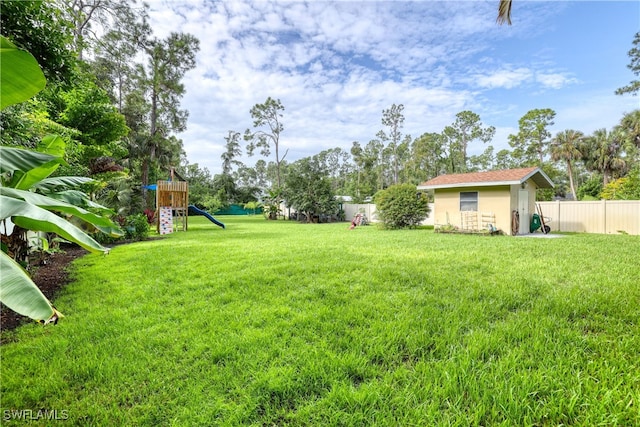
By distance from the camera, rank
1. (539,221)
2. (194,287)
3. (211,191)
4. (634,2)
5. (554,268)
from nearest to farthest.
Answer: (194,287), (554,268), (634,2), (539,221), (211,191)

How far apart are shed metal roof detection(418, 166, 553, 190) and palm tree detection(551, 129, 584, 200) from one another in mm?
15094

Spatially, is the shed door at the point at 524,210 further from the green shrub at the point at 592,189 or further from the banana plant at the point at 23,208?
the green shrub at the point at 592,189

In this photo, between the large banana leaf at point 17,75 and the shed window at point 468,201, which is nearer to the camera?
the large banana leaf at point 17,75

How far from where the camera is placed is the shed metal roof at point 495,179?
11.2 metres

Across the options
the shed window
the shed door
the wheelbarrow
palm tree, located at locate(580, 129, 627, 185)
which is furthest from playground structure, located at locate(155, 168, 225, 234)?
palm tree, located at locate(580, 129, 627, 185)

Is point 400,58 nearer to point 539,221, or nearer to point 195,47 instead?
point 539,221

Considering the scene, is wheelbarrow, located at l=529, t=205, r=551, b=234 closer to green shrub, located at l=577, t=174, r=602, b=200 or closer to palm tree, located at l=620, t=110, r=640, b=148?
palm tree, located at l=620, t=110, r=640, b=148

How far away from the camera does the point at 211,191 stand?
35781mm

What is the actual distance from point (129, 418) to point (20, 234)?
3.95m

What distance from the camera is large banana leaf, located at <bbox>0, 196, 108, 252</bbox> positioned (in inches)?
54.5

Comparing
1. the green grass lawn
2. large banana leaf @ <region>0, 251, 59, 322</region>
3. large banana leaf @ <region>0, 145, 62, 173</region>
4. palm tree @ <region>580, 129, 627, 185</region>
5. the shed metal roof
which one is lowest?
the green grass lawn

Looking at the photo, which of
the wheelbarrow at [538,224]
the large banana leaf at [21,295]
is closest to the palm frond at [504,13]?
the large banana leaf at [21,295]

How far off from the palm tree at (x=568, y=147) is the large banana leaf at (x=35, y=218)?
3216cm

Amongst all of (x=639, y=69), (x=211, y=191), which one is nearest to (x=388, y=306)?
(x=639, y=69)
